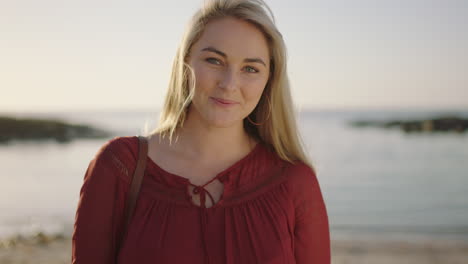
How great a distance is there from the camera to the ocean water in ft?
32.2

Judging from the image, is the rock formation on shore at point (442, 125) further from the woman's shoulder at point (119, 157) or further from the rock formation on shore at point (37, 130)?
the woman's shoulder at point (119, 157)

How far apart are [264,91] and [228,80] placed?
1.59 ft

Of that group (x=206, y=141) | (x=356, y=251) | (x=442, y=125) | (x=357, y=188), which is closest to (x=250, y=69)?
(x=206, y=141)

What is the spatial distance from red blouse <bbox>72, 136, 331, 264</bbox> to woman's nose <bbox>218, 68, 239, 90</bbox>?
0.49 meters

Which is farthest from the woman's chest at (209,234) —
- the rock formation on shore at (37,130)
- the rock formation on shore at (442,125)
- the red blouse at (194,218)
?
the rock formation on shore at (442,125)

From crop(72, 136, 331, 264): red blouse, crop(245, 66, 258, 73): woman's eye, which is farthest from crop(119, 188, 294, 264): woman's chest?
crop(245, 66, 258, 73): woman's eye

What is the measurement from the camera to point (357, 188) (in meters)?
14.3

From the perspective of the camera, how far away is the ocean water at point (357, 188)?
980 cm

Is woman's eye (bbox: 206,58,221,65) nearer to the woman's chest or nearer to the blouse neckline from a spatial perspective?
the blouse neckline

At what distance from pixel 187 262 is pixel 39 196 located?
11065 millimetres

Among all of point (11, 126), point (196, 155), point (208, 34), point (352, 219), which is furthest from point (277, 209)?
point (11, 126)

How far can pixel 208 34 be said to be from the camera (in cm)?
257

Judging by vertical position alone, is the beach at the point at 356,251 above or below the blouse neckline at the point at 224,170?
below

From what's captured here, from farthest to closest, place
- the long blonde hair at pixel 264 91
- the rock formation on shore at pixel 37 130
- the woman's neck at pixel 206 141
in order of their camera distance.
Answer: the rock formation on shore at pixel 37 130 → the woman's neck at pixel 206 141 → the long blonde hair at pixel 264 91
